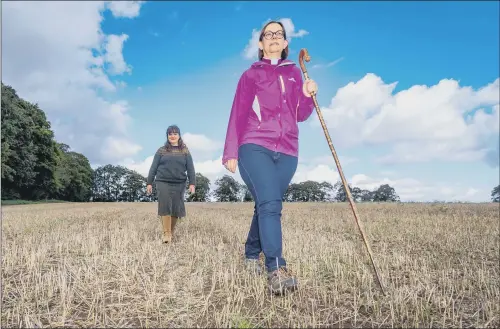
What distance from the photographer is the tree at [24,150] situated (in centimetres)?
3759

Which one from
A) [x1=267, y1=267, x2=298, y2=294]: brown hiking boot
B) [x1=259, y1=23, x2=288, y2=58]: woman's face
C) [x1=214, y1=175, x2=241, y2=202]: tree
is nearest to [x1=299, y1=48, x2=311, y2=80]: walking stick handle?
[x1=259, y1=23, x2=288, y2=58]: woman's face

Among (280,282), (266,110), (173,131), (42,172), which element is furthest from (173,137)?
(42,172)

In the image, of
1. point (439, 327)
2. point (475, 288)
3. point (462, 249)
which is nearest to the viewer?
point (439, 327)

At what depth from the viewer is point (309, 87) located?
457 cm

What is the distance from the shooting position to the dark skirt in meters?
8.41

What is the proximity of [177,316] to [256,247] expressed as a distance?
1892 millimetres

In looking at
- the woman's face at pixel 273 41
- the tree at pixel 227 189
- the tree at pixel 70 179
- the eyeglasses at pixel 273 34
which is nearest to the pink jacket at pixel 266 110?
the woman's face at pixel 273 41

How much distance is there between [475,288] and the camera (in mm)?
4391

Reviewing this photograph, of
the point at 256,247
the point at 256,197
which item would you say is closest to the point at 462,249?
the point at 256,247

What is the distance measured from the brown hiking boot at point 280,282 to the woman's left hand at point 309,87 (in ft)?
6.58

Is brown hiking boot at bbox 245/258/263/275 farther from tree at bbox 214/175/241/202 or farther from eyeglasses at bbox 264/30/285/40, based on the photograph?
tree at bbox 214/175/241/202

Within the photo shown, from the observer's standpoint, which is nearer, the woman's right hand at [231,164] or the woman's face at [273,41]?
the woman's right hand at [231,164]

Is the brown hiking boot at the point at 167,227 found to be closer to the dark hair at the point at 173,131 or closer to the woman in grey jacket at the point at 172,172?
the woman in grey jacket at the point at 172,172

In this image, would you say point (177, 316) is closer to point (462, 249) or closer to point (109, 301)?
point (109, 301)
